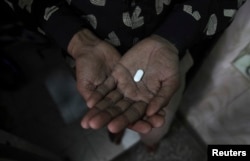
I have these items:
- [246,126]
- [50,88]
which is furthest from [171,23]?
[50,88]

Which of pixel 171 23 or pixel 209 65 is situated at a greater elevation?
pixel 171 23

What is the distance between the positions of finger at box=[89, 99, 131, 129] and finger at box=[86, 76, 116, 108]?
1.4 inches

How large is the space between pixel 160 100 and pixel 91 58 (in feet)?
0.64

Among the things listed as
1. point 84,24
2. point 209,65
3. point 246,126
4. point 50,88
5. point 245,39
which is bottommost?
point 50,88

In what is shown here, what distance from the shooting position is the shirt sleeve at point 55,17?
0.69m

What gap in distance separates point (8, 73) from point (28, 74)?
0.40 feet

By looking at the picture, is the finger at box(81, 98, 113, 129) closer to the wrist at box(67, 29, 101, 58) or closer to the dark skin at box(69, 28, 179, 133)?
the dark skin at box(69, 28, 179, 133)

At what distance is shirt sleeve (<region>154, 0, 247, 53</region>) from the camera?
676 mm

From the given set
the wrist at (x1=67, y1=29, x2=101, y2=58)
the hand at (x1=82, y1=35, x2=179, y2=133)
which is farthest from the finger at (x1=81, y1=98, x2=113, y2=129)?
the wrist at (x1=67, y1=29, x2=101, y2=58)

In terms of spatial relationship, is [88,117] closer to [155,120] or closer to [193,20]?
[155,120]

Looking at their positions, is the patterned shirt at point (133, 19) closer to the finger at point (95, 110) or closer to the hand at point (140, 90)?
the hand at point (140, 90)

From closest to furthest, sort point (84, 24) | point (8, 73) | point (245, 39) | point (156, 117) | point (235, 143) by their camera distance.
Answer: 1. point (156, 117)
2. point (84, 24)
3. point (245, 39)
4. point (235, 143)
5. point (8, 73)

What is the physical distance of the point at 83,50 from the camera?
69cm

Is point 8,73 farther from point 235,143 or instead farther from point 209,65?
point 235,143
